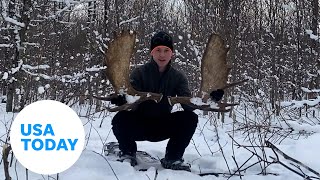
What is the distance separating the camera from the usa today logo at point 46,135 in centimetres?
216

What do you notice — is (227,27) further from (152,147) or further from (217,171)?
(217,171)

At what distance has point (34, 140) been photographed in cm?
217

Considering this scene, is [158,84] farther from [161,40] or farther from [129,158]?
[129,158]

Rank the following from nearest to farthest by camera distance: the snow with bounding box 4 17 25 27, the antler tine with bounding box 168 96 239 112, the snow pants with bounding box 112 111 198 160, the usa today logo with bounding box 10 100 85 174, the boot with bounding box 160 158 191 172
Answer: the usa today logo with bounding box 10 100 85 174 → the antler tine with bounding box 168 96 239 112 → the boot with bounding box 160 158 191 172 → the snow pants with bounding box 112 111 198 160 → the snow with bounding box 4 17 25 27

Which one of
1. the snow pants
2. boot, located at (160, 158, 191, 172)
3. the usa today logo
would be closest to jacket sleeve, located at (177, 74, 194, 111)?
the snow pants

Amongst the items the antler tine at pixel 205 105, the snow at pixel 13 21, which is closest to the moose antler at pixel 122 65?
the antler tine at pixel 205 105

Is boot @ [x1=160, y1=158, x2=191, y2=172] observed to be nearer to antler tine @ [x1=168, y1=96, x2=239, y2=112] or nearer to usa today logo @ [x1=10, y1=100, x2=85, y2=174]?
antler tine @ [x1=168, y1=96, x2=239, y2=112]

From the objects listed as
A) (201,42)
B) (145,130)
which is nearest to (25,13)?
(201,42)

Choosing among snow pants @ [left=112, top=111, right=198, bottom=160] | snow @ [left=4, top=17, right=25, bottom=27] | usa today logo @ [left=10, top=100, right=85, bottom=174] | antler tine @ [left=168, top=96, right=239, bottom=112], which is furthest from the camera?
snow @ [left=4, top=17, right=25, bottom=27]

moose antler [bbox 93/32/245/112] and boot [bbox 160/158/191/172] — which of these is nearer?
moose antler [bbox 93/32/245/112]

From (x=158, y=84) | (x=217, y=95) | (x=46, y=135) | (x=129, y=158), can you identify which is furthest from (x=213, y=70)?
(x=46, y=135)

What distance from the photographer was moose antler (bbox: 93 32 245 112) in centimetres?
316

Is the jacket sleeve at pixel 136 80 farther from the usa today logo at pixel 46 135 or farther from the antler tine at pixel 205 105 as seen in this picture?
the usa today logo at pixel 46 135

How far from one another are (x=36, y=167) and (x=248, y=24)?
1003 centimetres
